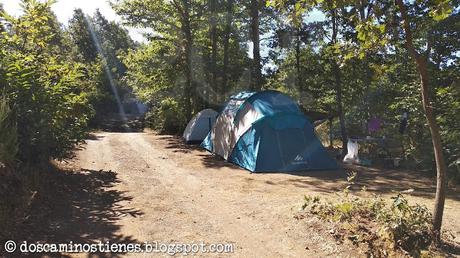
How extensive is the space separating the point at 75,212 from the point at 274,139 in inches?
261

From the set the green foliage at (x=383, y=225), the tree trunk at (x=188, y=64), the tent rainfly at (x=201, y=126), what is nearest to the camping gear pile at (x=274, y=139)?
the green foliage at (x=383, y=225)

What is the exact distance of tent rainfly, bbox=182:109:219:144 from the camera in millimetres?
18984

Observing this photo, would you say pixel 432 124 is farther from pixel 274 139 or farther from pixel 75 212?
pixel 274 139

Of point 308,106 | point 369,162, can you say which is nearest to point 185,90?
point 308,106

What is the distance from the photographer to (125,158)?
13.4 meters

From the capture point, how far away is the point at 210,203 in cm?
782

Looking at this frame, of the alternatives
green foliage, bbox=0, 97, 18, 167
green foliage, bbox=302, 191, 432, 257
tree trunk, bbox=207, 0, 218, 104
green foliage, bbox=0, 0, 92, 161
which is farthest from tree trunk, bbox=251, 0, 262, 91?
green foliage, bbox=0, 97, 18, 167

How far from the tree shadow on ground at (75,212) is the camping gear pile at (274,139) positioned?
14.1 feet

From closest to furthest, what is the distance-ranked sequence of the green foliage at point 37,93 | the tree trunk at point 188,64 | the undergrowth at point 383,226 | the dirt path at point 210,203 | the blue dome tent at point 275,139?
the undergrowth at point 383,226 → the dirt path at point 210,203 → the green foliage at point 37,93 → the blue dome tent at point 275,139 → the tree trunk at point 188,64

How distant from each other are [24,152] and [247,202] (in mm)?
4382

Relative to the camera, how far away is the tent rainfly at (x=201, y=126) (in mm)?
18984

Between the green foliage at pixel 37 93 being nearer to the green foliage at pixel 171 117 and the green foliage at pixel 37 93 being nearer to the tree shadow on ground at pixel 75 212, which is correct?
the tree shadow on ground at pixel 75 212

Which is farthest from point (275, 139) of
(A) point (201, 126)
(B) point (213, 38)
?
(B) point (213, 38)

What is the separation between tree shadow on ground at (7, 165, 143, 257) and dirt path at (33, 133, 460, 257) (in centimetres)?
3
